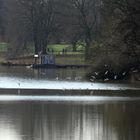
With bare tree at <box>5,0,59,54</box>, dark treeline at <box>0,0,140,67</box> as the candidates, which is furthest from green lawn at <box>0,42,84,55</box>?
bare tree at <box>5,0,59,54</box>

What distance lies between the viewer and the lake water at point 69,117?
57.2ft

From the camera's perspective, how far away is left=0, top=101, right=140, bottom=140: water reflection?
17266 mm

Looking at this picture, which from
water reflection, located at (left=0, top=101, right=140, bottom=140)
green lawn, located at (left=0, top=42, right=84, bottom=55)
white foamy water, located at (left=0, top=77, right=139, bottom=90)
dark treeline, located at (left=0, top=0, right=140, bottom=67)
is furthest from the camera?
green lawn, located at (left=0, top=42, right=84, bottom=55)

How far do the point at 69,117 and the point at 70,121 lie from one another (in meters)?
0.97

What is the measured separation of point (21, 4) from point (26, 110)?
57.5 meters

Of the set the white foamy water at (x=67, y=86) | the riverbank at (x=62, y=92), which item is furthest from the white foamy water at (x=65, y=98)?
the white foamy water at (x=67, y=86)

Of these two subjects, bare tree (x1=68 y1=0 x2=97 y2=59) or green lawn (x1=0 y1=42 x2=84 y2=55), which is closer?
bare tree (x1=68 y1=0 x2=97 y2=59)

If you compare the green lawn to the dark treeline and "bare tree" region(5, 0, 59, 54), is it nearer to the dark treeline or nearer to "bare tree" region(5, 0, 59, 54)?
the dark treeline

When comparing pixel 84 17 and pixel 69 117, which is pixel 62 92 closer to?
pixel 69 117

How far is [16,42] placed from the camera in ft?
268

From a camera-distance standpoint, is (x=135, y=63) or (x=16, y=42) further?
(x=16, y=42)

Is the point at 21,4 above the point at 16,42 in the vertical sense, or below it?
above

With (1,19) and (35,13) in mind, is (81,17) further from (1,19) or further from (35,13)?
(1,19)

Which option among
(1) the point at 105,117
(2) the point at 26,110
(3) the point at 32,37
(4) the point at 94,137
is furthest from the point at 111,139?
(3) the point at 32,37
